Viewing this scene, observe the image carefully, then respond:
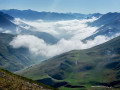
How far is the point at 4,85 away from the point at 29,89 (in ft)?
22.1

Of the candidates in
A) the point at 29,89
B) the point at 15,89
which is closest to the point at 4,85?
the point at 15,89

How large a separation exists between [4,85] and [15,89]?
9.50 ft

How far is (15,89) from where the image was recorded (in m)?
45.0

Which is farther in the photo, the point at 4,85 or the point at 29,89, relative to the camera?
the point at 29,89

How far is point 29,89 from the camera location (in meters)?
49.6

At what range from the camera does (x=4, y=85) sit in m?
45.7

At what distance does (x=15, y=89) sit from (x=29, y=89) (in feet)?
17.5

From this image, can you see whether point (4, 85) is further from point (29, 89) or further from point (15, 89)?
point (29, 89)

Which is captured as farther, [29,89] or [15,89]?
[29,89]
